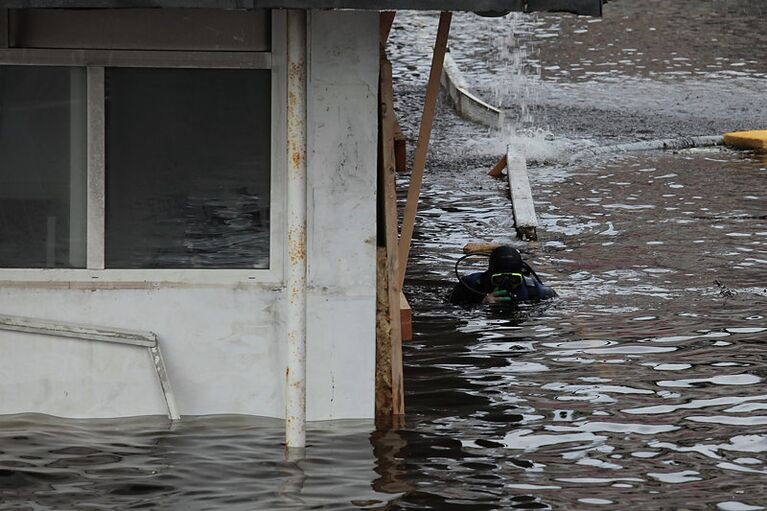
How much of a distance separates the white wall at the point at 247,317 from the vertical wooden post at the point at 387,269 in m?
0.23

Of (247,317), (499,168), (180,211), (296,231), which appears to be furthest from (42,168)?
(499,168)

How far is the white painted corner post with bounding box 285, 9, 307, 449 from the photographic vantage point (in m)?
7.71

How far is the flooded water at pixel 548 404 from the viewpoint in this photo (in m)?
7.73

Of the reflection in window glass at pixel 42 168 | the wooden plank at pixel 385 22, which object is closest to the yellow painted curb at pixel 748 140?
the wooden plank at pixel 385 22

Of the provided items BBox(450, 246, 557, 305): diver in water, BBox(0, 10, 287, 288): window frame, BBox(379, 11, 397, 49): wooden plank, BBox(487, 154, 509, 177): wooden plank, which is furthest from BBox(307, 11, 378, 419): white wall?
BBox(487, 154, 509, 177): wooden plank

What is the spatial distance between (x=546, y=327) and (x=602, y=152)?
995 centimetres

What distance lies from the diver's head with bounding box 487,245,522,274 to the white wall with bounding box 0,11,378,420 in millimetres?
4236

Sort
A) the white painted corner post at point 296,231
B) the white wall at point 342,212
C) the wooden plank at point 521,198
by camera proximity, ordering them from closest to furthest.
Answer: the white painted corner post at point 296,231, the white wall at point 342,212, the wooden plank at point 521,198

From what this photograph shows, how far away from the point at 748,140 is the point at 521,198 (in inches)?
237

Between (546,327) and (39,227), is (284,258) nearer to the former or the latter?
(39,227)

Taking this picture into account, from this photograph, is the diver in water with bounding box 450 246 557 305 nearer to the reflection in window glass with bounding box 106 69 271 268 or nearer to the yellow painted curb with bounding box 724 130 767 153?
the reflection in window glass with bounding box 106 69 271 268

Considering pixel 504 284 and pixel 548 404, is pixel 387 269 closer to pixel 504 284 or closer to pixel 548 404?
pixel 548 404

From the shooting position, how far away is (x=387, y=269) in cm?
869

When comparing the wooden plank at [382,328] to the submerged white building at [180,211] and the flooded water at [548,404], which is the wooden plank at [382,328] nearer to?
the submerged white building at [180,211]
